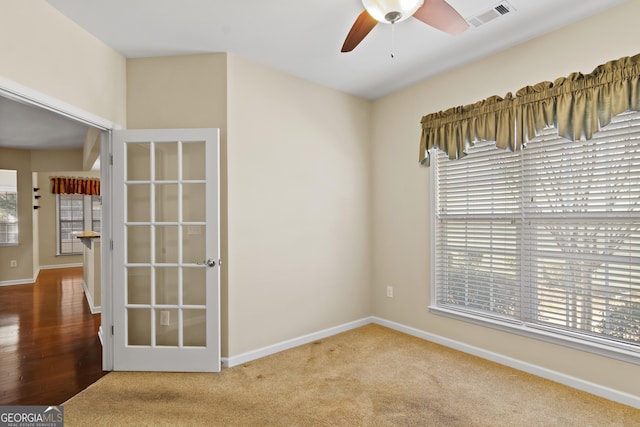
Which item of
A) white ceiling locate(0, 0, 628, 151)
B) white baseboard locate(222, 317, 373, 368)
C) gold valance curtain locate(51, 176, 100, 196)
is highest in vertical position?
white ceiling locate(0, 0, 628, 151)

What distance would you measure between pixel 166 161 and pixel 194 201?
42cm

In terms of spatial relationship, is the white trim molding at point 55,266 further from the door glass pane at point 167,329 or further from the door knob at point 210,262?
the door knob at point 210,262

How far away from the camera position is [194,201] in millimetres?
2922

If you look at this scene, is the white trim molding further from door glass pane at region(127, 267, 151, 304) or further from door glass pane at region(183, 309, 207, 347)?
door glass pane at region(183, 309, 207, 347)

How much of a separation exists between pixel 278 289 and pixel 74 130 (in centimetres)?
437

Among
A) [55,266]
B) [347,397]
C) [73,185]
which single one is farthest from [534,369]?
[55,266]

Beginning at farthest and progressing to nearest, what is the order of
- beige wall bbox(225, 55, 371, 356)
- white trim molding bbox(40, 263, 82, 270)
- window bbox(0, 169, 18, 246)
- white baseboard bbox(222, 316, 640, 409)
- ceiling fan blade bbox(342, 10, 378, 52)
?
white trim molding bbox(40, 263, 82, 270)
window bbox(0, 169, 18, 246)
beige wall bbox(225, 55, 371, 356)
white baseboard bbox(222, 316, 640, 409)
ceiling fan blade bbox(342, 10, 378, 52)

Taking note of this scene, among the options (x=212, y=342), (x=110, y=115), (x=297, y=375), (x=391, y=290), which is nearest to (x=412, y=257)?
(x=391, y=290)

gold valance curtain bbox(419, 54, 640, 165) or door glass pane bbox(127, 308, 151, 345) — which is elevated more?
gold valance curtain bbox(419, 54, 640, 165)

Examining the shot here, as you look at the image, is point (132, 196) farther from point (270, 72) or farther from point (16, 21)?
point (270, 72)

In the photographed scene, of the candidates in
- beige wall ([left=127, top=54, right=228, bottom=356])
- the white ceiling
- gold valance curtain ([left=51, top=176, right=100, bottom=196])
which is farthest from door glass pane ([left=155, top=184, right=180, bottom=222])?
gold valance curtain ([left=51, top=176, right=100, bottom=196])

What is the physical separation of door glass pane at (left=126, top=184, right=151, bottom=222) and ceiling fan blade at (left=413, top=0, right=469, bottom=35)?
2.47 meters

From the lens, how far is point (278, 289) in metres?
3.35

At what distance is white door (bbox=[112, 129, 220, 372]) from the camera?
9.36 ft
